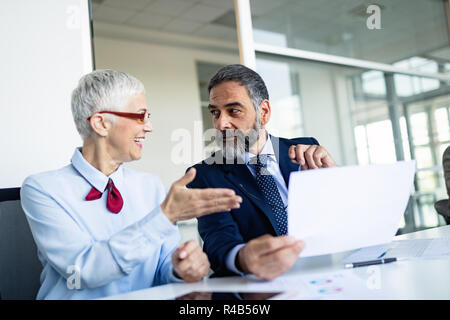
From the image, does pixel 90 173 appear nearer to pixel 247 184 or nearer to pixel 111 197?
pixel 111 197

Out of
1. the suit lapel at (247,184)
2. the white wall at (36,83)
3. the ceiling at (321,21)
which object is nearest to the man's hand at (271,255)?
the suit lapel at (247,184)

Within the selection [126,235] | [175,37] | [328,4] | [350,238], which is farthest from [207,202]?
[175,37]

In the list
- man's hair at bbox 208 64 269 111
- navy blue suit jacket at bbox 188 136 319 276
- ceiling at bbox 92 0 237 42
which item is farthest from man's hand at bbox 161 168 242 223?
ceiling at bbox 92 0 237 42

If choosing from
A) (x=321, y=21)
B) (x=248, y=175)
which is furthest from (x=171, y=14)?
(x=248, y=175)

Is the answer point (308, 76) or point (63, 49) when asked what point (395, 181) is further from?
point (308, 76)

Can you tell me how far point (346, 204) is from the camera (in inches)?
39.6

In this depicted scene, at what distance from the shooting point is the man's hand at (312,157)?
1.52 meters

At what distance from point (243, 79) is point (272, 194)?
1.84ft

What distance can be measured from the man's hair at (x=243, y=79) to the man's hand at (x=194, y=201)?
2.87ft

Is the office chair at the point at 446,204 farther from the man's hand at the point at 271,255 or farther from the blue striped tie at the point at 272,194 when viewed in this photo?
the man's hand at the point at 271,255

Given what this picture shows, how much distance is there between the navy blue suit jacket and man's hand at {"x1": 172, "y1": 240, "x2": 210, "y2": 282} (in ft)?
0.34

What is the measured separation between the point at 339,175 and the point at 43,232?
0.87 meters

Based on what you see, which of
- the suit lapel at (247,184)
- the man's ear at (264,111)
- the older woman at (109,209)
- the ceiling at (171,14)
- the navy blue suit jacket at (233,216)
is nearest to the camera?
the older woman at (109,209)

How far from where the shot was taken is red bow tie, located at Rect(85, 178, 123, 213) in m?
1.36
